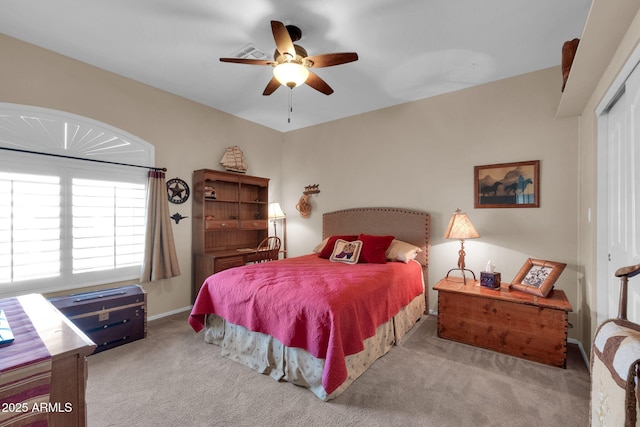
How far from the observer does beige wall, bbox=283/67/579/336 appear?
9.75ft

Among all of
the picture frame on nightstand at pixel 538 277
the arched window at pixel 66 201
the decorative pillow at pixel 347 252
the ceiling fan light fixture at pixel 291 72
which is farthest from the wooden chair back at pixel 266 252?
the picture frame on nightstand at pixel 538 277

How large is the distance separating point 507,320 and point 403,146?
2.43 meters

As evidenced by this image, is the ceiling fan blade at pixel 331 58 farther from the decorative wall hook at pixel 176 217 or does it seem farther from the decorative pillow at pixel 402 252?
the decorative wall hook at pixel 176 217

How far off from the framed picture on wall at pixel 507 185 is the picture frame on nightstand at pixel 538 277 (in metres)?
0.67

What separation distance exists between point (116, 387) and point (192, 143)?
9.61 ft

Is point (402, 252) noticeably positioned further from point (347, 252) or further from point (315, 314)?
point (315, 314)

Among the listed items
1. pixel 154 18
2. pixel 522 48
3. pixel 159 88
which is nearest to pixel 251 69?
pixel 154 18

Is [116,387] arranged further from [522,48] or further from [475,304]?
[522,48]

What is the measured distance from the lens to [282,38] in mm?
2043

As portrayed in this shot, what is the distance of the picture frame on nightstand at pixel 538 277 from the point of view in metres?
2.57

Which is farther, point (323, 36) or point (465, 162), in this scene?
point (465, 162)

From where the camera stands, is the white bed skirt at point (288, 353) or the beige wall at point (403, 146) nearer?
the white bed skirt at point (288, 353)

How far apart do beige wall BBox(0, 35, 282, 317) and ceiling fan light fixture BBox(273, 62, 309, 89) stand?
2.12m

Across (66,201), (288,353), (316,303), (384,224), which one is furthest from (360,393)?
(66,201)
